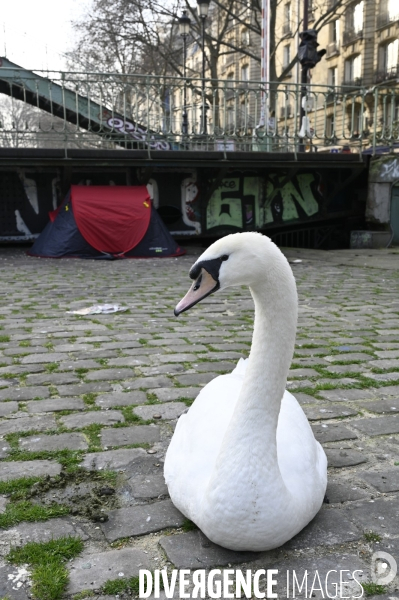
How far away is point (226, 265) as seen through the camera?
1894mm

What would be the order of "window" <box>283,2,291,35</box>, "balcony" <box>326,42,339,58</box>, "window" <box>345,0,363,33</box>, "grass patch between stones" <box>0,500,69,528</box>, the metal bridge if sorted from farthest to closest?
"balcony" <box>326,42,339,58</box>
"window" <box>283,2,291,35</box>
"window" <box>345,0,363,33</box>
the metal bridge
"grass patch between stones" <box>0,500,69,528</box>

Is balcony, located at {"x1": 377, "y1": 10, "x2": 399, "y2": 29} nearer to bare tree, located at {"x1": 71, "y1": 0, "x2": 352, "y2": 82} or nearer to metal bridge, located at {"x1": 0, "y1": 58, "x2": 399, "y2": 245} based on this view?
bare tree, located at {"x1": 71, "y1": 0, "x2": 352, "y2": 82}

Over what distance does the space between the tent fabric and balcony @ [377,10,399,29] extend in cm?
3343

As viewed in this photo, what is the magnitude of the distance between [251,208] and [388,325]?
9062 millimetres

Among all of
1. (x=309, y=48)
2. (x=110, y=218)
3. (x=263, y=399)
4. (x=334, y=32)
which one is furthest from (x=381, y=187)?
(x=334, y=32)

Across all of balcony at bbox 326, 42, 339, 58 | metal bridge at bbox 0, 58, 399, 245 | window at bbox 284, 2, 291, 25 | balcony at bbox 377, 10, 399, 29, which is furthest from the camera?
balcony at bbox 326, 42, 339, 58

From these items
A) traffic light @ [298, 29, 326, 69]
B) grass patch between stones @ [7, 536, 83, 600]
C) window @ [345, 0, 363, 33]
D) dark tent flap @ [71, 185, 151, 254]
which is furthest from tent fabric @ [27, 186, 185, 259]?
window @ [345, 0, 363, 33]

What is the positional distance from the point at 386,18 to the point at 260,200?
31.5 meters

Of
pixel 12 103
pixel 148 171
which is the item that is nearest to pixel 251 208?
pixel 148 171

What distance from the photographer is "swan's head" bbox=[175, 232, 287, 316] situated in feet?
6.20

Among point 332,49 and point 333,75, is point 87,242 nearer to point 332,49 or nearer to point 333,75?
point 332,49

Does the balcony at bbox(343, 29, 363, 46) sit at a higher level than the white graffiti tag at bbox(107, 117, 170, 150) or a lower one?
higher

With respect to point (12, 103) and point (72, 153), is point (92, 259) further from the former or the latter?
point (12, 103)

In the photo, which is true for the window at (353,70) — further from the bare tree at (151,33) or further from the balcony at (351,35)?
the bare tree at (151,33)
